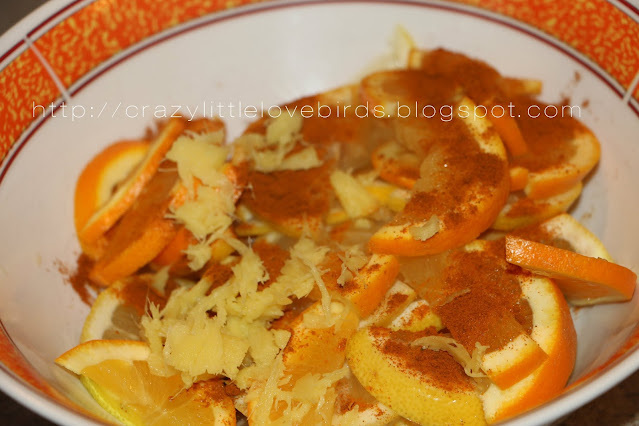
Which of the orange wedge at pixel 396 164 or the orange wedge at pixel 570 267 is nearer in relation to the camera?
the orange wedge at pixel 570 267

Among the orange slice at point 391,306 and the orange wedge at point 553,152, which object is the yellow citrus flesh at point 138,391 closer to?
the orange slice at point 391,306

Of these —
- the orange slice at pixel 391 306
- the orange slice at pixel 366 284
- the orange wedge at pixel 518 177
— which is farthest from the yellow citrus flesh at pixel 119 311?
the orange wedge at pixel 518 177

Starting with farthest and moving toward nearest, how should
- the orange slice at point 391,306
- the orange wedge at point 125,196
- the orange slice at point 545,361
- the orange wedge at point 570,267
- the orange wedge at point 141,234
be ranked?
1. the orange wedge at point 125,196
2. the orange wedge at point 141,234
3. the orange slice at point 391,306
4. the orange wedge at point 570,267
5. the orange slice at point 545,361

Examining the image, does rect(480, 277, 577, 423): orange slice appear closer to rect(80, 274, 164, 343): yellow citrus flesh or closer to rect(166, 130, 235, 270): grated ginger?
rect(166, 130, 235, 270): grated ginger

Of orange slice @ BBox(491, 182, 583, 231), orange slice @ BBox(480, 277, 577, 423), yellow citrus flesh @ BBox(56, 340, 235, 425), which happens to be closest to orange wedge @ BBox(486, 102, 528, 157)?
orange slice @ BBox(491, 182, 583, 231)

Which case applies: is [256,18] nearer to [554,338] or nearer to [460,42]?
[460,42]

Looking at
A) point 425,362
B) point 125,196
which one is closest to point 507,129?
point 425,362
